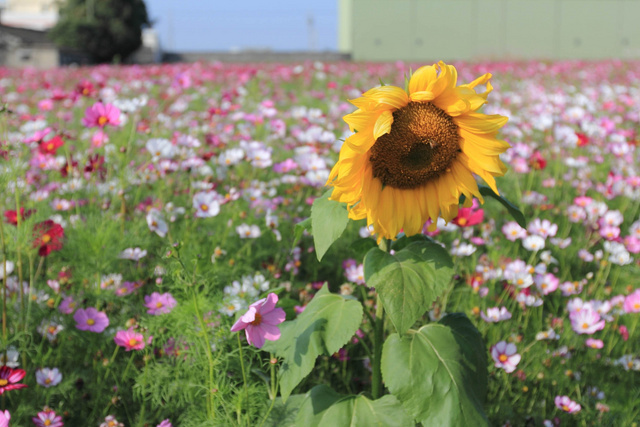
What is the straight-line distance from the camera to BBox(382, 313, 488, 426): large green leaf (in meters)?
1.11

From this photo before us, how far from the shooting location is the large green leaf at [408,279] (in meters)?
1.07

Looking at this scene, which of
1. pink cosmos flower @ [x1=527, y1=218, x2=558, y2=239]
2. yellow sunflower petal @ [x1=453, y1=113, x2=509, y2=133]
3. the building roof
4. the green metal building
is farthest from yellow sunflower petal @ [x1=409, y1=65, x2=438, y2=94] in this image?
the green metal building

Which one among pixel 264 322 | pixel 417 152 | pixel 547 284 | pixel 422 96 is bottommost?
pixel 547 284

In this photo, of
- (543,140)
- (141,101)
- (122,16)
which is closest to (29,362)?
(141,101)

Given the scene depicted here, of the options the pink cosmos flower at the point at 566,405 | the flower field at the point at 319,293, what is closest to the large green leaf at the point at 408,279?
the flower field at the point at 319,293

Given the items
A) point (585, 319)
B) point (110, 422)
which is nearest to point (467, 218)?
point (585, 319)

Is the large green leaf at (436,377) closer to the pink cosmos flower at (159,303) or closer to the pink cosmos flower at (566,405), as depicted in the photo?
the pink cosmos flower at (566,405)

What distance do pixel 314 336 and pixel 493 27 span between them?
110ft

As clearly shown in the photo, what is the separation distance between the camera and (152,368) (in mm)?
1530

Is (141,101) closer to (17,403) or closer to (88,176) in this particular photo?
(88,176)

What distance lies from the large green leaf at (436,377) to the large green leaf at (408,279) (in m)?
0.13

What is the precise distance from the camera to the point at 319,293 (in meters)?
1.35

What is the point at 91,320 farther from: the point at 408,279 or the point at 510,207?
the point at 510,207

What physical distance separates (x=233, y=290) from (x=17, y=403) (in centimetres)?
66
